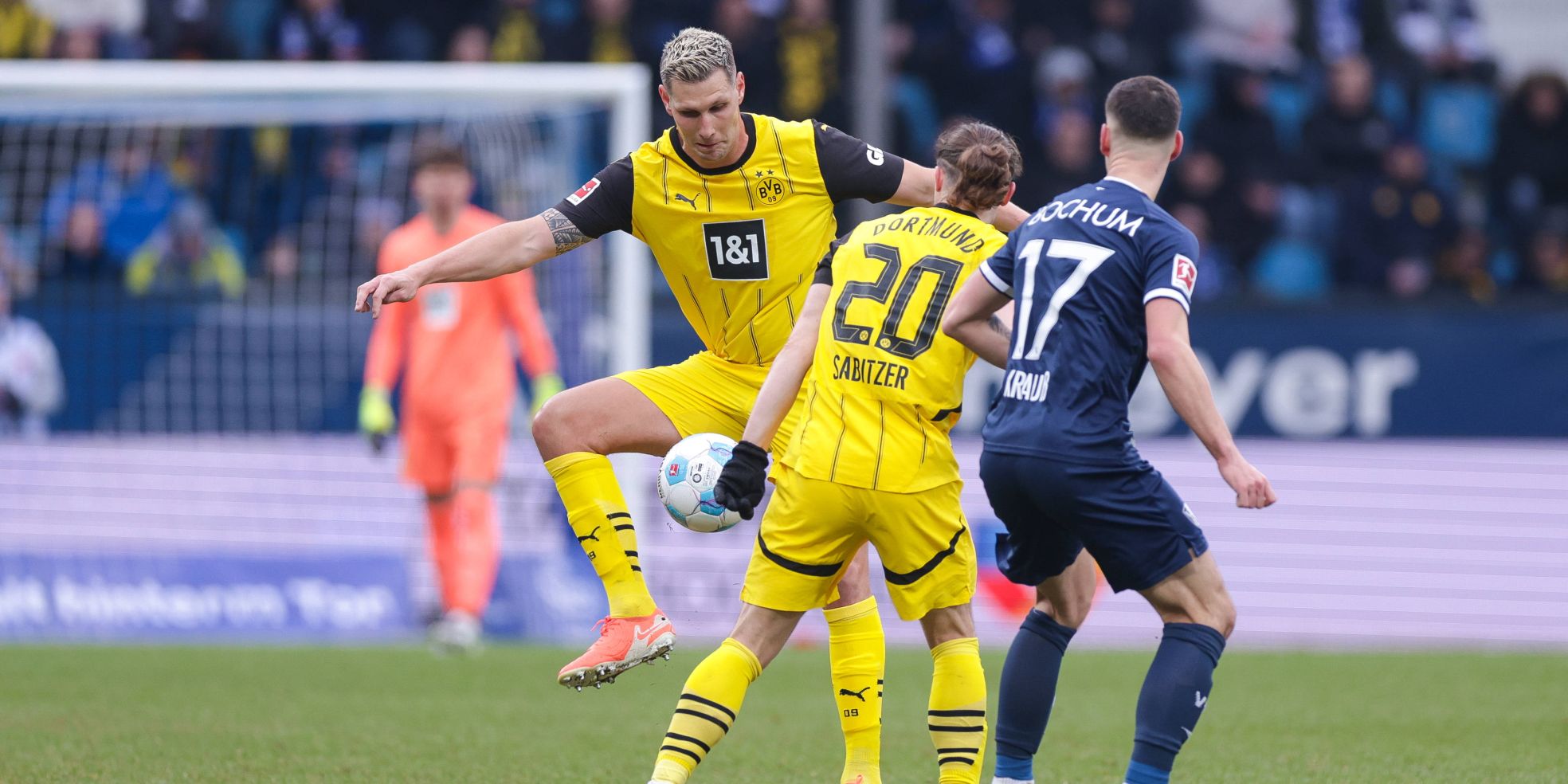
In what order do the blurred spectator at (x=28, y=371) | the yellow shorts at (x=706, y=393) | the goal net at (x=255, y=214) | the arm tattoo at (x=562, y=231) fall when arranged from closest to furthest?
1. the arm tattoo at (x=562, y=231)
2. the yellow shorts at (x=706, y=393)
3. the goal net at (x=255, y=214)
4. the blurred spectator at (x=28, y=371)

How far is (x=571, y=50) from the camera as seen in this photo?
47.6ft

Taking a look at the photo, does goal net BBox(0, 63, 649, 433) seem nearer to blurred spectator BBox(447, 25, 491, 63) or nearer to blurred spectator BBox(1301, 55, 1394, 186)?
blurred spectator BBox(447, 25, 491, 63)

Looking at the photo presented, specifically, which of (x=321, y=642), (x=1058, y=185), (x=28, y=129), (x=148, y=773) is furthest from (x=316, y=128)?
(x=148, y=773)

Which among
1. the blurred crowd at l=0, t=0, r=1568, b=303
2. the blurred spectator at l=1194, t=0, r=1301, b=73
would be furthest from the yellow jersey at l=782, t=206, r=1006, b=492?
the blurred spectator at l=1194, t=0, r=1301, b=73

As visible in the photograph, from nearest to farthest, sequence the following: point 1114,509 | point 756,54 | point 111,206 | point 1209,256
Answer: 1. point 1114,509
2. point 111,206
3. point 1209,256
4. point 756,54

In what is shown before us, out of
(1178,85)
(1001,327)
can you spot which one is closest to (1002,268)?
(1001,327)

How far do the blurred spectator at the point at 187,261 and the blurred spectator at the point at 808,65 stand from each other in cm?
439

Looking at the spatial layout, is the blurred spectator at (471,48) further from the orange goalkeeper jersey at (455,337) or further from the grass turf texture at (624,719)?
the grass turf texture at (624,719)

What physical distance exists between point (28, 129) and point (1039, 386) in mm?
9872

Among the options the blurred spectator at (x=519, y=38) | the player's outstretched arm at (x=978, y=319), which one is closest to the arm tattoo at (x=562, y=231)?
the player's outstretched arm at (x=978, y=319)

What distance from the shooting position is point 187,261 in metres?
13.0

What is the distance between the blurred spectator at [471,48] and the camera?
1391 centimetres

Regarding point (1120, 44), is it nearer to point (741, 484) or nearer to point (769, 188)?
point (769, 188)

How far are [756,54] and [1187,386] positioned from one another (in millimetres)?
10207
